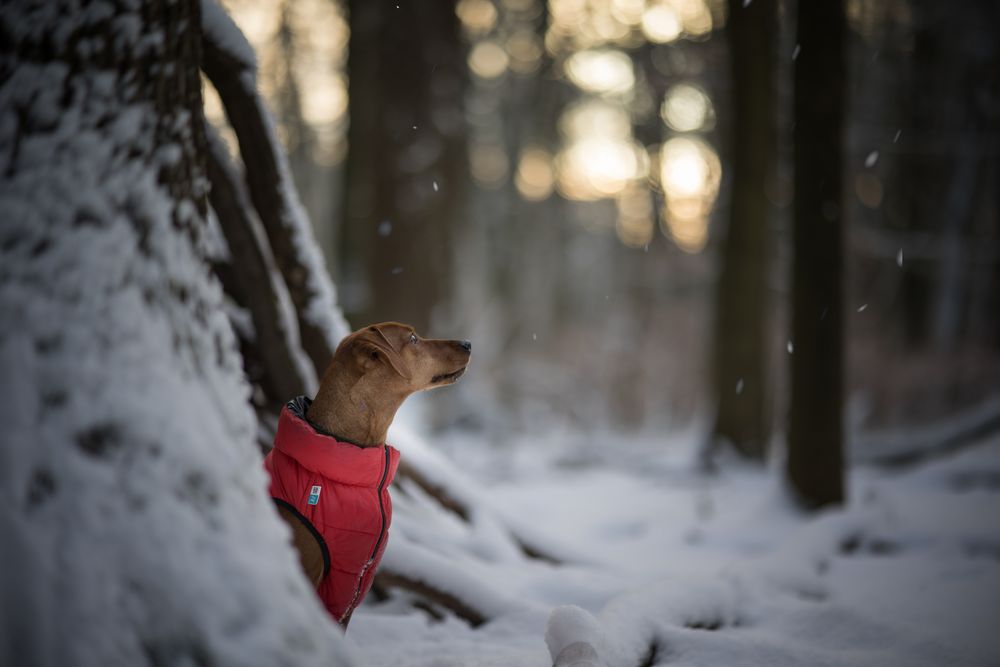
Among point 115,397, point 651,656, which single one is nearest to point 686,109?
point 651,656

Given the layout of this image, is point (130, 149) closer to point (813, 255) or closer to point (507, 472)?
point (813, 255)

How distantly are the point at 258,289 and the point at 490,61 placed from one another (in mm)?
18571

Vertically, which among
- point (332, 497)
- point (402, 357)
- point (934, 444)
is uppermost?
point (402, 357)

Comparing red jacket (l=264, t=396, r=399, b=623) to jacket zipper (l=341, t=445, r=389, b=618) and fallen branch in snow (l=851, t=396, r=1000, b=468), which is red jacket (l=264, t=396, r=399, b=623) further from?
fallen branch in snow (l=851, t=396, r=1000, b=468)

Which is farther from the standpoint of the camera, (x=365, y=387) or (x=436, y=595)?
(x=436, y=595)

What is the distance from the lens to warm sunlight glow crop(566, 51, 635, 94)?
16.5 meters

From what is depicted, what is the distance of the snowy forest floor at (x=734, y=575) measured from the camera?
2.86 m

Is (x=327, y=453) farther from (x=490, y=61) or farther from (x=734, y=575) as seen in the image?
(x=490, y=61)

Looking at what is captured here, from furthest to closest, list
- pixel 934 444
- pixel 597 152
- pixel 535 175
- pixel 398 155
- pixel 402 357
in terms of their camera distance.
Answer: pixel 535 175, pixel 597 152, pixel 934 444, pixel 398 155, pixel 402 357

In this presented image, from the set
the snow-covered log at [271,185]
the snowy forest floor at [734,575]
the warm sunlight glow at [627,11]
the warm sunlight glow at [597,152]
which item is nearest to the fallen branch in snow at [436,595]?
the snowy forest floor at [734,575]

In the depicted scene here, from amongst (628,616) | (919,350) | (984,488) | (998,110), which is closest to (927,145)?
(998,110)

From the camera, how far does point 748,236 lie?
8414mm

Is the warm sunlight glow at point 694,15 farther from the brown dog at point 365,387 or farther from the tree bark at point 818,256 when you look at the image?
the brown dog at point 365,387

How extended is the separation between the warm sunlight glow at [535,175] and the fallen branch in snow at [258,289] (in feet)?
64.1
